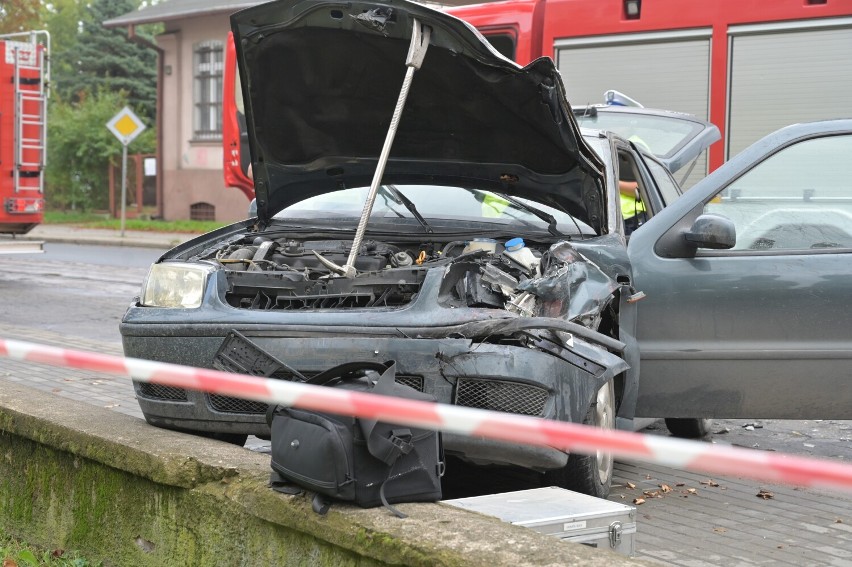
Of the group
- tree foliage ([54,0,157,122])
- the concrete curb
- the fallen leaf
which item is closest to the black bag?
the concrete curb

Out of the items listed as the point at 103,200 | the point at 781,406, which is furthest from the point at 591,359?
the point at 103,200

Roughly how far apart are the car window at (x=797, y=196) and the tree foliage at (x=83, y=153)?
3045cm

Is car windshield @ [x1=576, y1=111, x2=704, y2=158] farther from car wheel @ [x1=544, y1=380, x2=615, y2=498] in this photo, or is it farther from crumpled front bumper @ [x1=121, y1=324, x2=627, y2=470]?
crumpled front bumper @ [x1=121, y1=324, x2=627, y2=470]

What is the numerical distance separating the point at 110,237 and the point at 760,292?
73.3 ft

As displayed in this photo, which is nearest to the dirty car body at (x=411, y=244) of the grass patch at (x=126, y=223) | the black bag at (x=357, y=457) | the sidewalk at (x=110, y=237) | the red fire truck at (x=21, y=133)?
the black bag at (x=357, y=457)

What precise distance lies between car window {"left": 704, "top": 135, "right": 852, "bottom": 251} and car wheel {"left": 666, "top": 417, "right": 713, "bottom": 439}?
1.54 m

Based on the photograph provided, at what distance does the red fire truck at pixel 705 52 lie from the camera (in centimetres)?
974

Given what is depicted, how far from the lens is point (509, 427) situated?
2672mm

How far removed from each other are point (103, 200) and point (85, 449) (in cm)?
3290

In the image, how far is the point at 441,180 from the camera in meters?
5.97

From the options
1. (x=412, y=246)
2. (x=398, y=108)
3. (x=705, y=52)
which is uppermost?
(x=705, y=52)

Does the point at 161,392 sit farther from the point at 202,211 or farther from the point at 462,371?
the point at 202,211

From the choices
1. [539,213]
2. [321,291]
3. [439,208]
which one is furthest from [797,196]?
[321,291]

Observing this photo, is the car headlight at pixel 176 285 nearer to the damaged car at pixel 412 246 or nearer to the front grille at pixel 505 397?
the damaged car at pixel 412 246
